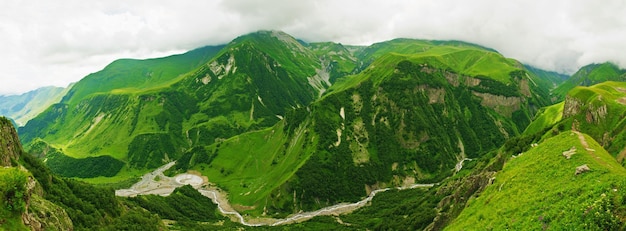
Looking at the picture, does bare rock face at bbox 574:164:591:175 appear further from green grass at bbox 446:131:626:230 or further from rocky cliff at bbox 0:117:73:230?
rocky cliff at bbox 0:117:73:230

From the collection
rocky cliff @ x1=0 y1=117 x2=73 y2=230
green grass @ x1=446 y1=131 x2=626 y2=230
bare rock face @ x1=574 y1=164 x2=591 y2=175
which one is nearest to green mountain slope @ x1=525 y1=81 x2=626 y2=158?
green grass @ x1=446 y1=131 x2=626 y2=230

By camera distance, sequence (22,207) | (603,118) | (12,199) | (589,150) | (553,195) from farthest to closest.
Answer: (603,118) < (589,150) < (22,207) < (12,199) < (553,195)

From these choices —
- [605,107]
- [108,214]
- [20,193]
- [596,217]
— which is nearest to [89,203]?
[108,214]

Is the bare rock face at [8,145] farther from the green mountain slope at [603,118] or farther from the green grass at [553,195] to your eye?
the green mountain slope at [603,118]

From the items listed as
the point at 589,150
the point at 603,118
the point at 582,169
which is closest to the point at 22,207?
the point at 582,169

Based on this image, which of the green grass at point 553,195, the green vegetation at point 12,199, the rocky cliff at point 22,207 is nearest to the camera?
the green grass at point 553,195

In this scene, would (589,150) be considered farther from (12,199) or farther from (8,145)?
(8,145)

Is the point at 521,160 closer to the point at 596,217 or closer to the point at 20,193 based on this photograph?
the point at 596,217

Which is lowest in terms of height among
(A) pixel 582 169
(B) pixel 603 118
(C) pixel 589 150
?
(A) pixel 582 169

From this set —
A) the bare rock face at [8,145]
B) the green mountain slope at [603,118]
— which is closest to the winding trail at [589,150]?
the green mountain slope at [603,118]
